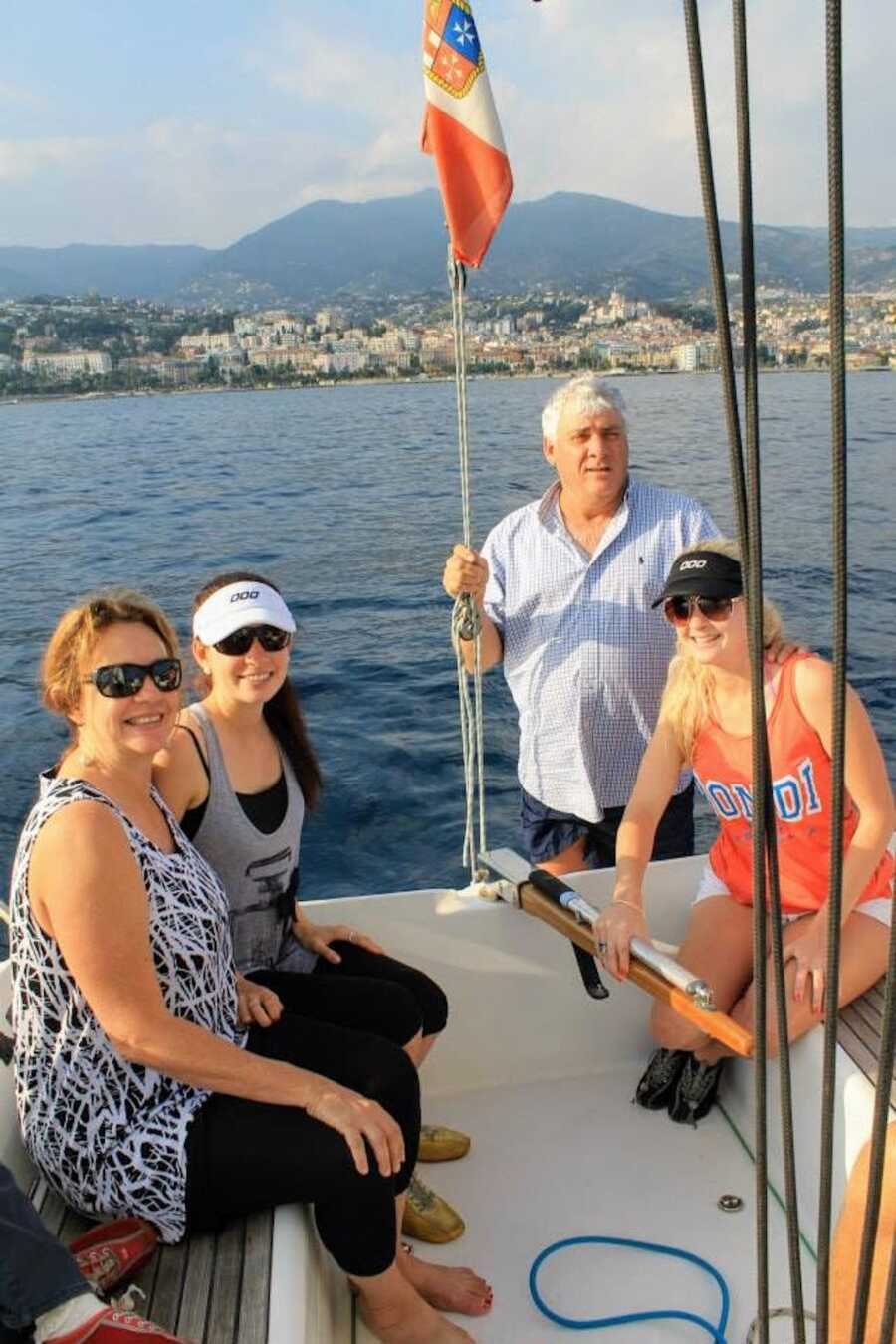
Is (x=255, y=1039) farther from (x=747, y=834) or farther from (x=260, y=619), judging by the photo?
(x=747, y=834)

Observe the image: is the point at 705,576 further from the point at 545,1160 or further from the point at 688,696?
the point at 545,1160

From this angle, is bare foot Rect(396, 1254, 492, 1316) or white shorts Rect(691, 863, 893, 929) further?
white shorts Rect(691, 863, 893, 929)

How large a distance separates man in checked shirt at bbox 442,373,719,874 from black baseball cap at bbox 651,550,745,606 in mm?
471

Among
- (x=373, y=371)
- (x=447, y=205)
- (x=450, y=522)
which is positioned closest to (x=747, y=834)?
(x=447, y=205)

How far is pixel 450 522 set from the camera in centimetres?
1455

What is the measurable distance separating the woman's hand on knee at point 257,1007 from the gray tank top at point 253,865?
0.67 feet

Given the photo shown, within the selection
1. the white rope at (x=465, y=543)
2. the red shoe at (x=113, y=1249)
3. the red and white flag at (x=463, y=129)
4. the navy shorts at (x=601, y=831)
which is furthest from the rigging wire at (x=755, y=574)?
the navy shorts at (x=601, y=831)

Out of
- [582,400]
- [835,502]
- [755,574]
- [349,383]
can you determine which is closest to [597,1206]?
[582,400]

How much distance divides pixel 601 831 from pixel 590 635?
48cm

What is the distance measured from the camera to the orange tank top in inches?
91.3

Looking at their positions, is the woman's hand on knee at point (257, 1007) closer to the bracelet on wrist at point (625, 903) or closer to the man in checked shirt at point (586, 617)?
the bracelet on wrist at point (625, 903)

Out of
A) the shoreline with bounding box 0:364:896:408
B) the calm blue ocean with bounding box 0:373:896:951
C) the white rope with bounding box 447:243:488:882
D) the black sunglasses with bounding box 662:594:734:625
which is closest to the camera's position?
the black sunglasses with bounding box 662:594:734:625

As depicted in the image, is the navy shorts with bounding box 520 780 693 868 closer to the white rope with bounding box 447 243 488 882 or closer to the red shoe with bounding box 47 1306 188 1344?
the white rope with bounding box 447 243 488 882

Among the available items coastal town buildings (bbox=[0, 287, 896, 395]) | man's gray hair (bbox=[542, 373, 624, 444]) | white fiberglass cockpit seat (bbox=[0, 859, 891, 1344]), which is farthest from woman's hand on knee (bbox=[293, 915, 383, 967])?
coastal town buildings (bbox=[0, 287, 896, 395])
